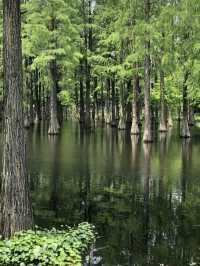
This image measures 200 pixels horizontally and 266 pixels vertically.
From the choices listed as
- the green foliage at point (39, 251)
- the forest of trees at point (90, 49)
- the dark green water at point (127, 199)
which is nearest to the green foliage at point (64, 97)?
the forest of trees at point (90, 49)

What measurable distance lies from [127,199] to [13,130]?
17.0 feet

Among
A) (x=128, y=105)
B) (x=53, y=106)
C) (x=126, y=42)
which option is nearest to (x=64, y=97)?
(x=128, y=105)

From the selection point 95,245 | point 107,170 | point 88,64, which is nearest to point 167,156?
point 107,170

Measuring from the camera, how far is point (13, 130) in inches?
313

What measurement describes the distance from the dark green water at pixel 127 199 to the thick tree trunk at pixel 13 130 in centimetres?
175

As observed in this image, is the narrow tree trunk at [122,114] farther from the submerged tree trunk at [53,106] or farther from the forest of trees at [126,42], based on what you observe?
the submerged tree trunk at [53,106]

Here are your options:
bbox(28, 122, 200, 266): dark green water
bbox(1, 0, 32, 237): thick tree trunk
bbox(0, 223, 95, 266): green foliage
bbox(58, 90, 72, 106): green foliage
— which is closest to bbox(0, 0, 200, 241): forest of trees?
bbox(1, 0, 32, 237): thick tree trunk

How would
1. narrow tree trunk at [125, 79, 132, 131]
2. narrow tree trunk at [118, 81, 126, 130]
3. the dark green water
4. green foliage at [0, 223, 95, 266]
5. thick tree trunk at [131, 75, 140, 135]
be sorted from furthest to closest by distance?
1. narrow tree trunk at [125, 79, 132, 131]
2. narrow tree trunk at [118, 81, 126, 130]
3. thick tree trunk at [131, 75, 140, 135]
4. the dark green water
5. green foliage at [0, 223, 95, 266]

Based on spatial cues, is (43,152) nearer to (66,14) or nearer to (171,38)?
(171,38)

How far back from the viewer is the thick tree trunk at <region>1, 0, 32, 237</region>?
25.8ft

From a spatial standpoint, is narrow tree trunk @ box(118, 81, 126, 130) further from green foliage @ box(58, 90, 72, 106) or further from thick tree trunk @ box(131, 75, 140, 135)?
green foliage @ box(58, 90, 72, 106)

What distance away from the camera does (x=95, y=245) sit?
327 inches

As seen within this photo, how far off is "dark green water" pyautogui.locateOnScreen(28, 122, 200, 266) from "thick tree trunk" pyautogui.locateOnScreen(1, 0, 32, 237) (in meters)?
1.75

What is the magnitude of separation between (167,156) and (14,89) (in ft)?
47.0
